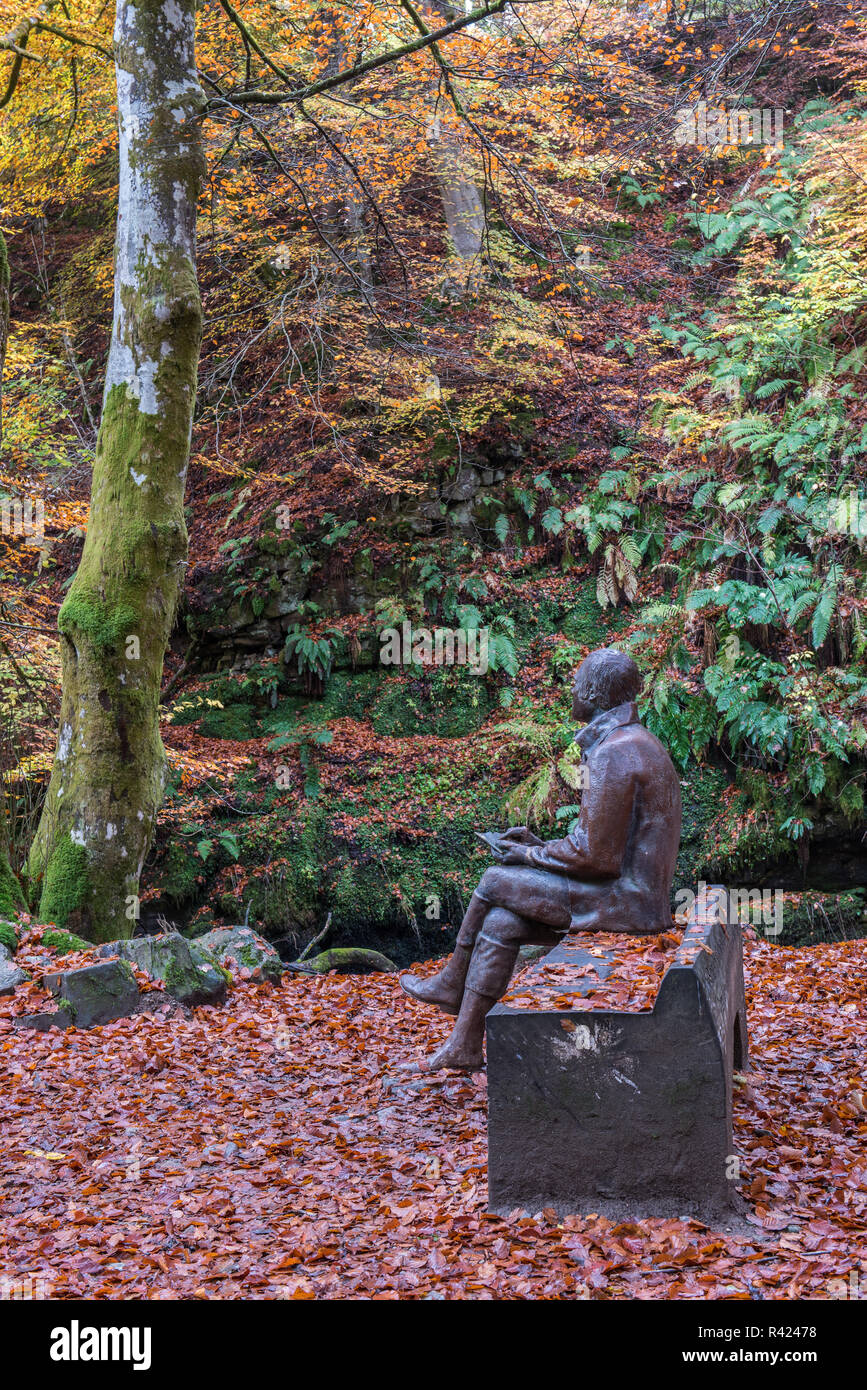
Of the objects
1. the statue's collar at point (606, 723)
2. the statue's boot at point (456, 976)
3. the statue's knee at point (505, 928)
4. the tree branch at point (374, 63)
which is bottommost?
the statue's boot at point (456, 976)

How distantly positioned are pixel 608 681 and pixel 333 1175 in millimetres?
2626

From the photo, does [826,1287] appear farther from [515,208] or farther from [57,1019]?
[515,208]

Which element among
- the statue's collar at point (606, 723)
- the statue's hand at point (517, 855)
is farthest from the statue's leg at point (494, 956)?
the statue's collar at point (606, 723)

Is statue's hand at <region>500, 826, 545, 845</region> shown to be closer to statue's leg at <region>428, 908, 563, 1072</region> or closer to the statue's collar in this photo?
statue's leg at <region>428, 908, 563, 1072</region>

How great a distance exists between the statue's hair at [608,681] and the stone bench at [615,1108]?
5.06ft

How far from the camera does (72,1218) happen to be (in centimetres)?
404

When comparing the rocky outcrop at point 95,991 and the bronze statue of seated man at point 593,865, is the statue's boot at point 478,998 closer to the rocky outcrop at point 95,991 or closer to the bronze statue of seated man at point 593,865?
the bronze statue of seated man at point 593,865

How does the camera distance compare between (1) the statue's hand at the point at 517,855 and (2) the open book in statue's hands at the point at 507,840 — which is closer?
(1) the statue's hand at the point at 517,855

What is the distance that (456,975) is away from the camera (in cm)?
554

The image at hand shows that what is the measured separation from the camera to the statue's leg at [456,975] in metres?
5.34

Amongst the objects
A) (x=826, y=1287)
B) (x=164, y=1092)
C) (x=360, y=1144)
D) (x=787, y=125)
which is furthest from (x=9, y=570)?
(x=787, y=125)

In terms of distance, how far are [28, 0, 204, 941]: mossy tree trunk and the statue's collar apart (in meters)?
4.18

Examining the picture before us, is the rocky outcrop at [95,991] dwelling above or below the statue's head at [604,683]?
below

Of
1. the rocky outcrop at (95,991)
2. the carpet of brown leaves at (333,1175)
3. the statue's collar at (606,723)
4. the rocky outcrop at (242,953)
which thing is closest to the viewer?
the carpet of brown leaves at (333,1175)
